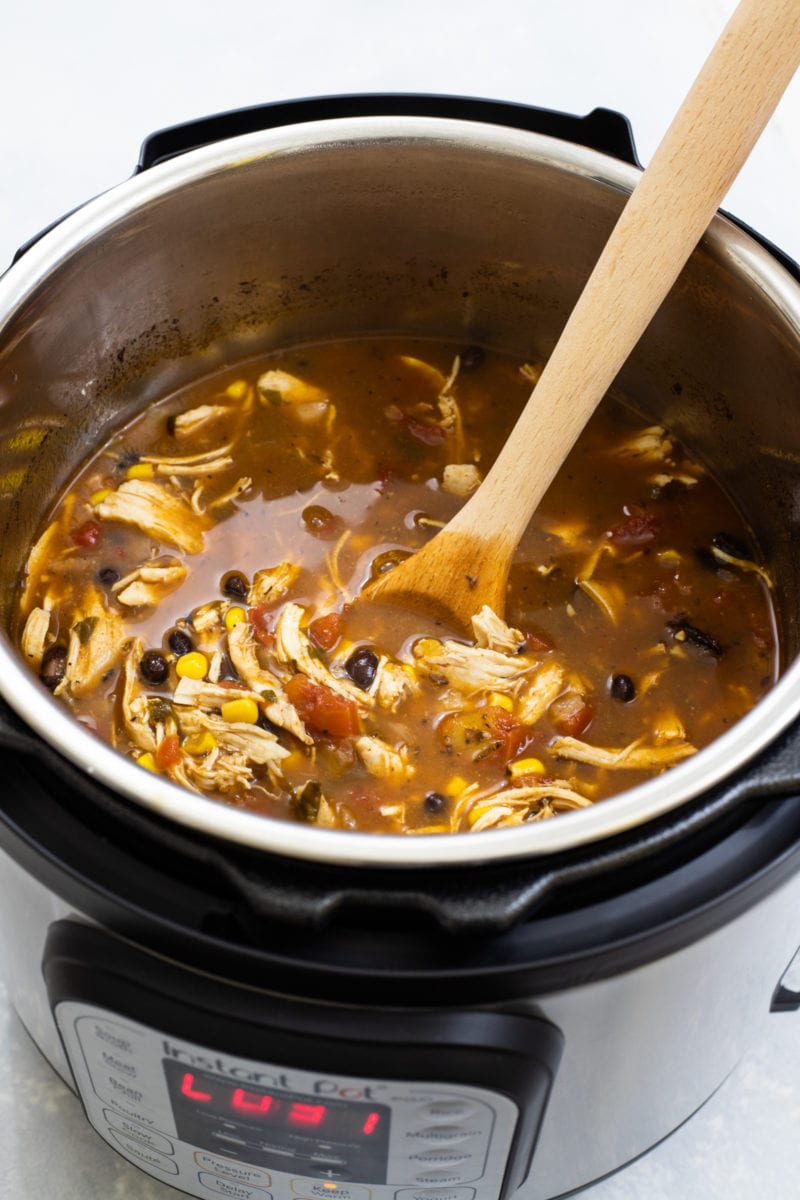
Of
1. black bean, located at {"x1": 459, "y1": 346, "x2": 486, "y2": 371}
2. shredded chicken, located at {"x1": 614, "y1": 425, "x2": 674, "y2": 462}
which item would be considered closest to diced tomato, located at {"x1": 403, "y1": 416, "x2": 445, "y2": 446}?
black bean, located at {"x1": 459, "y1": 346, "x2": 486, "y2": 371}

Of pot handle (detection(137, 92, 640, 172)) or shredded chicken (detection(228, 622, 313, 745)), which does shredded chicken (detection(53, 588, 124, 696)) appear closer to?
shredded chicken (detection(228, 622, 313, 745))

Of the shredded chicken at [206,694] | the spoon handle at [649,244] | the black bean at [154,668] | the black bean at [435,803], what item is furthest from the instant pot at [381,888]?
the black bean at [435,803]

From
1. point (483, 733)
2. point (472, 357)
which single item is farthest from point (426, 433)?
point (483, 733)

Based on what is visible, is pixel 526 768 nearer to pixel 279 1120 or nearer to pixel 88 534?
pixel 279 1120

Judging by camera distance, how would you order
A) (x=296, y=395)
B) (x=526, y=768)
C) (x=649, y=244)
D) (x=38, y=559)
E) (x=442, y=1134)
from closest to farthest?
(x=442, y=1134), (x=649, y=244), (x=526, y=768), (x=38, y=559), (x=296, y=395)

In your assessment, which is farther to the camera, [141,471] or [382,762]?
[141,471]

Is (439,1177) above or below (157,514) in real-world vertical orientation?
below

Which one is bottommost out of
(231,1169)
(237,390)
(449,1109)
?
(231,1169)

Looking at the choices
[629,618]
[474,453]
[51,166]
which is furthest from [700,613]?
[51,166]

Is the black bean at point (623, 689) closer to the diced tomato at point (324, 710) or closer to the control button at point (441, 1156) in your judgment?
the diced tomato at point (324, 710)
